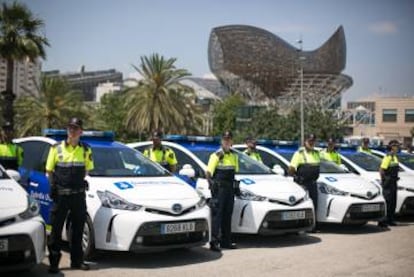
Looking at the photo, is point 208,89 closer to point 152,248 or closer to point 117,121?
point 117,121

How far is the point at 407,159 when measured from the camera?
1315cm

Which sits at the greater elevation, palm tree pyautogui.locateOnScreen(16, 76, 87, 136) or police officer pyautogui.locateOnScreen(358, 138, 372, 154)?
palm tree pyautogui.locateOnScreen(16, 76, 87, 136)

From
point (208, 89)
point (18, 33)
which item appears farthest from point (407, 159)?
point (208, 89)

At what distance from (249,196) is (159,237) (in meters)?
2.08

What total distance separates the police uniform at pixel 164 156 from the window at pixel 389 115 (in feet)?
322

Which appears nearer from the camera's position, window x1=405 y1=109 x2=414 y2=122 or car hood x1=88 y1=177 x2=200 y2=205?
car hood x1=88 y1=177 x2=200 y2=205

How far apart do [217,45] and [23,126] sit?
41.6 m

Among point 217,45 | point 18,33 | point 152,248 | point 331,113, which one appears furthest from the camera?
point 217,45

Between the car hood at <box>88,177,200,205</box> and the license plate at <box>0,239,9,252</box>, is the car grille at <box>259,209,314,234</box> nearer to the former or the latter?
the car hood at <box>88,177,200,205</box>

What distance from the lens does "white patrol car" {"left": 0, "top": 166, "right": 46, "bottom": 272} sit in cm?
537

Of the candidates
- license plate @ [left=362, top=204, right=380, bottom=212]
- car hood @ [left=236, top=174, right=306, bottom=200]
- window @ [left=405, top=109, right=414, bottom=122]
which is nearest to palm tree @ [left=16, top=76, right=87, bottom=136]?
license plate @ [left=362, top=204, right=380, bottom=212]

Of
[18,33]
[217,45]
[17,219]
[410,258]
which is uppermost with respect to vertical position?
[217,45]

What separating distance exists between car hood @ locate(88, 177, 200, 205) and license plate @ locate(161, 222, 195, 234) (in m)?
0.30

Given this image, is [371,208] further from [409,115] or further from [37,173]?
[409,115]
